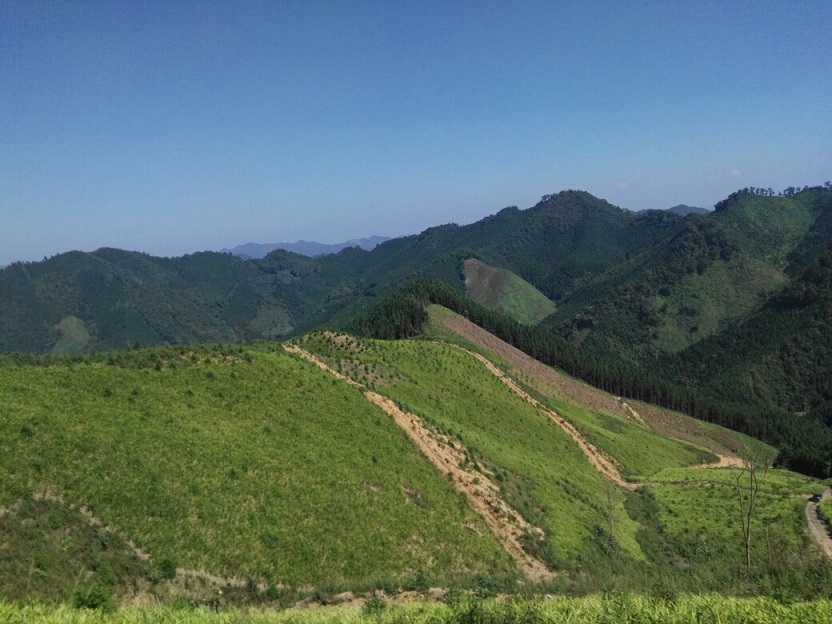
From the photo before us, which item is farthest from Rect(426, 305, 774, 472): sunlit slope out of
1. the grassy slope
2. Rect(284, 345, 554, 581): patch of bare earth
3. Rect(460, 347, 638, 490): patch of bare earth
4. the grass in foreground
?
the grass in foreground

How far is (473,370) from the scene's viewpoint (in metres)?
69.8

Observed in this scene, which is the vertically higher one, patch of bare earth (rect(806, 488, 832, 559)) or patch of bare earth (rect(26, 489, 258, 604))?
patch of bare earth (rect(26, 489, 258, 604))

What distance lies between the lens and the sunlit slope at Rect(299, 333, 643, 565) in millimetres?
36156

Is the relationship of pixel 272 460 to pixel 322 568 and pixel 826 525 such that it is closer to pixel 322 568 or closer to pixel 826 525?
pixel 322 568

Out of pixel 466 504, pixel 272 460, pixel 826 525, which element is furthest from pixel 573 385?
pixel 272 460

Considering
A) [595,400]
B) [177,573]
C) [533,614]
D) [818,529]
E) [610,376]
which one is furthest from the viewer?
[610,376]

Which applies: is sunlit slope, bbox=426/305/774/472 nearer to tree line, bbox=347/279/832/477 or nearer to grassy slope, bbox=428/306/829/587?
grassy slope, bbox=428/306/829/587

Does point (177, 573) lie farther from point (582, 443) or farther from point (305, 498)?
point (582, 443)

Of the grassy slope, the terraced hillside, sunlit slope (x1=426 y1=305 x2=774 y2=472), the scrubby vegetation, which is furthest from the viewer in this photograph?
sunlit slope (x1=426 y1=305 x2=774 y2=472)

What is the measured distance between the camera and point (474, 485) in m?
34.2

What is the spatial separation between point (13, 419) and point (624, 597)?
25271 mm

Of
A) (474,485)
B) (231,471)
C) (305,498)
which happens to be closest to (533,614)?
(305,498)

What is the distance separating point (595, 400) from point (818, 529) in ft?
188

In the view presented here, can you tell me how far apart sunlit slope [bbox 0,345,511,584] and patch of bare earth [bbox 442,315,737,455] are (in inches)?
2566
